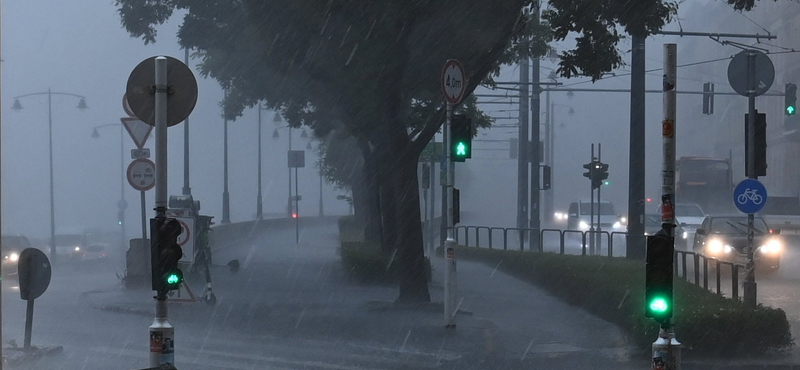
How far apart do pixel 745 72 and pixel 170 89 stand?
31.6ft

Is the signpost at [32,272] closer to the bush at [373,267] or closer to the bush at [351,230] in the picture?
the bush at [373,267]

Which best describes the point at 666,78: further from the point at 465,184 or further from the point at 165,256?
the point at 465,184

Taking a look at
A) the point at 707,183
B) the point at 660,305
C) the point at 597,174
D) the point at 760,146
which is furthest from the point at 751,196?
the point at 707,183

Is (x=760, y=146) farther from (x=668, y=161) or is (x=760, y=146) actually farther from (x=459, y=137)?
(x=668, y=161)

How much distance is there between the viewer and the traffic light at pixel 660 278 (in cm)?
806

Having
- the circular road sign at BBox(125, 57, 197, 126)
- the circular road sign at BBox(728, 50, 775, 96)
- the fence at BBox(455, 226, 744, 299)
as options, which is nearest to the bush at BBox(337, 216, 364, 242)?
the fence at BBox(455, 226, 744, 299)

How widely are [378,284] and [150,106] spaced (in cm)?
1394

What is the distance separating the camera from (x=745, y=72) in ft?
52.0

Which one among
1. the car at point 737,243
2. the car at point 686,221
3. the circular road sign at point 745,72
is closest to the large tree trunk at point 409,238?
the circular road sign at point 745,72

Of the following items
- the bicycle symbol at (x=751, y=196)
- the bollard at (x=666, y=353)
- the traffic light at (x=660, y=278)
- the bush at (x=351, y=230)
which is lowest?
the bush at (x=351, y=230)

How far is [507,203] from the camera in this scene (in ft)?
388

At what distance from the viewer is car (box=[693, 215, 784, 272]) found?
25.5 m

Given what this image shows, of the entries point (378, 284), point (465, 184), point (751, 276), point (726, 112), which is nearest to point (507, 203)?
point (465, 184)

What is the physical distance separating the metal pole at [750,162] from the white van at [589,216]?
28151 millimetres
